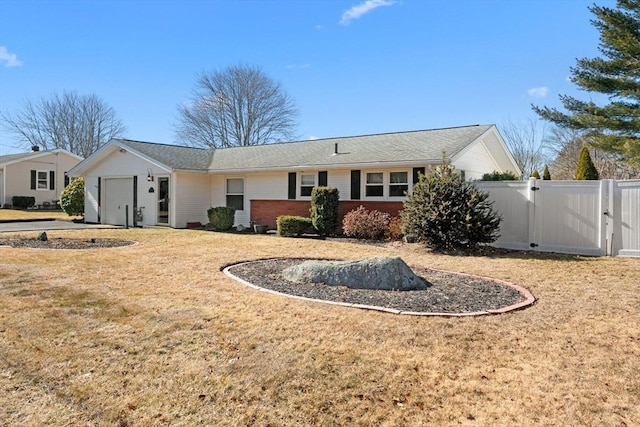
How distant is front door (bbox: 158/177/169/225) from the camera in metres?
19.1

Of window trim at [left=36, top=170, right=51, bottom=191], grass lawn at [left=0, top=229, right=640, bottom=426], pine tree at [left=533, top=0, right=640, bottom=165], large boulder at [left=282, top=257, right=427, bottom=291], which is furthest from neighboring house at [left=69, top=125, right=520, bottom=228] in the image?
window trim at [left=36, top=170, right=51, bottom=191]

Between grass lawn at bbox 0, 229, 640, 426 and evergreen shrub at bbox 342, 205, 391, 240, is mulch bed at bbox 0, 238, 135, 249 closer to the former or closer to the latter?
grass lawn at bbox 0, 229, 640, 426

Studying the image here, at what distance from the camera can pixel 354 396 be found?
3170 mm

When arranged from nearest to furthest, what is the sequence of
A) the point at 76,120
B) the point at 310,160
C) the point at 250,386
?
the point at 250,386 → the point at 310,160 → the point at 76,120

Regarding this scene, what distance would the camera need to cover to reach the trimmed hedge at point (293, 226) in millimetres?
15195

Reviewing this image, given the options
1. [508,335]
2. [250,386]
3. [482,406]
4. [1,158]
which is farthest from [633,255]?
[1,158]

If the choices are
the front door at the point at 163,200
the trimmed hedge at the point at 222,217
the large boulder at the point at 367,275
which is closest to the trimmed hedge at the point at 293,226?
the trimmed hedge at the point at 222,217

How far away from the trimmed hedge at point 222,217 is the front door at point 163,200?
2.56 metres

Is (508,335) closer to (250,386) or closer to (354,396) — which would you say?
(354,396)

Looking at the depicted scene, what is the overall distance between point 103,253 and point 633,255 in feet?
42.3

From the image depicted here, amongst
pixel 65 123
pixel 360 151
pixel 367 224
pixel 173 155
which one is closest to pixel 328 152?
pixel 360 151

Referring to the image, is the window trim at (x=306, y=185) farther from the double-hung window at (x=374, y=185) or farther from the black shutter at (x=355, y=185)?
the double-hung window at (x=374, y=185)

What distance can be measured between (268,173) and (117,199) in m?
8.06

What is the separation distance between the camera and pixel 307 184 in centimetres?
1728
